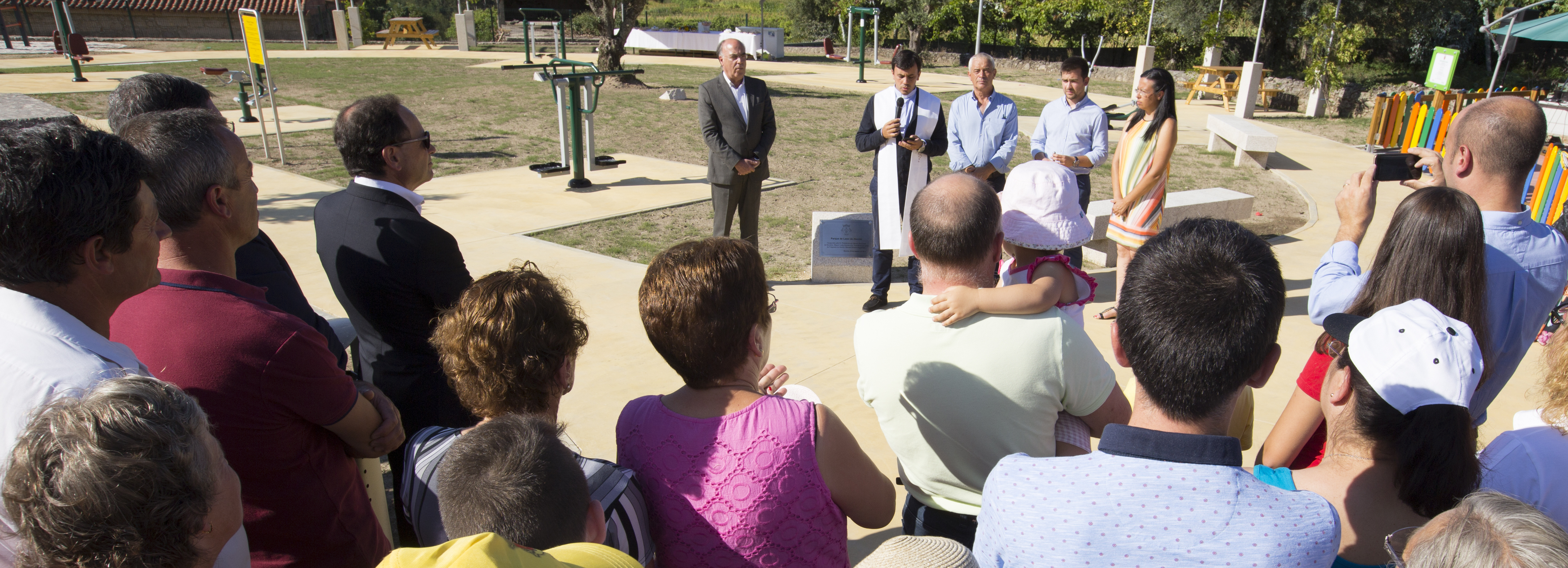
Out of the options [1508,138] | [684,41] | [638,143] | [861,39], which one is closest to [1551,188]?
[1508,138]

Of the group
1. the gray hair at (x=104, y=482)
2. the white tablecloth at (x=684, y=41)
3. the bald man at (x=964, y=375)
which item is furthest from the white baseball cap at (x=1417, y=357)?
the white tablecloth at (x=684, y=41)

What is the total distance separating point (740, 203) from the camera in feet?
20.0

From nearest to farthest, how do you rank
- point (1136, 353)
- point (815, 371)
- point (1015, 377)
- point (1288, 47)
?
point (1136, 353)
point (1015, 377)
point (815, 371)
point (1288, 47)

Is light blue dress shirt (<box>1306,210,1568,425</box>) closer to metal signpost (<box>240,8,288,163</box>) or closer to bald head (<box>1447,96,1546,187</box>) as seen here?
bald head (<box>1447,96,1546,187</box>)

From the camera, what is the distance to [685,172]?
33.2 feet

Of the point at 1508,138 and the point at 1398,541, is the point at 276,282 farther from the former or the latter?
the point at 1508,138

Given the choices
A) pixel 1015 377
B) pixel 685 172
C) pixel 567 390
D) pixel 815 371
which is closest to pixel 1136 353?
pixel 1015 377

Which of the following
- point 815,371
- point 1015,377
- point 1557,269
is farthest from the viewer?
point 815,371

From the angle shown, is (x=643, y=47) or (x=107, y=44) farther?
(x=643, y=47)

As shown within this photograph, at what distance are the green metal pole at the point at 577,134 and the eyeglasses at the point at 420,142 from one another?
6.19 meters

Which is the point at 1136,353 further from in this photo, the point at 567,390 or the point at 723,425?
the point at 567,390

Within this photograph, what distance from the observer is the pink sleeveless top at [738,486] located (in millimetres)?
1646

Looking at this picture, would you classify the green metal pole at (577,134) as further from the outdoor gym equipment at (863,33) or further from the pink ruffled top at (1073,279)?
the outdoor gym equipment at (863,33)

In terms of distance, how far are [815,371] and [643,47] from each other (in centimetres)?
3275
